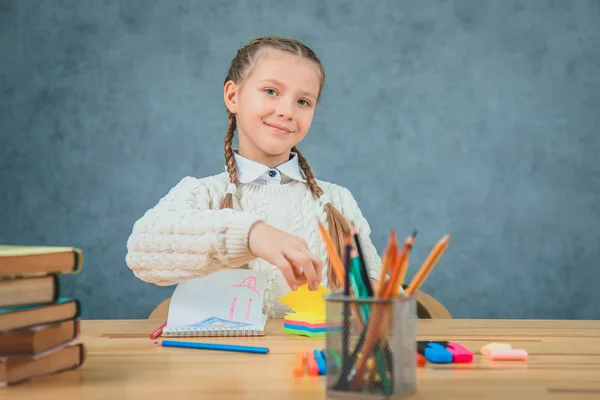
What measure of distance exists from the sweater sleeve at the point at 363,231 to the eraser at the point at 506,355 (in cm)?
57

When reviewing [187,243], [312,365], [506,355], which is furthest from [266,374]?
[187,243]

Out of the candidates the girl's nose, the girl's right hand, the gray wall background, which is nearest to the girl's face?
the girl's nose

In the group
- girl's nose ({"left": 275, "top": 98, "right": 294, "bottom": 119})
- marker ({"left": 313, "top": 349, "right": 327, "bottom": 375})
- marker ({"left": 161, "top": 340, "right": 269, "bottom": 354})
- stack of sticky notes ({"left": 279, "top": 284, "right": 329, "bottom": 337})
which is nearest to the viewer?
marker ({"left": 313, "top": 349, "right": 327, "bottom": 375})

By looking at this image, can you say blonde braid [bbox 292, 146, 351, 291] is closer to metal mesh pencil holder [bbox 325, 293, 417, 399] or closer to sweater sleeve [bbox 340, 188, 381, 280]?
sweater sleeve [bbox 340, 188, 381, 280]

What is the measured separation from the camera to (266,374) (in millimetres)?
814

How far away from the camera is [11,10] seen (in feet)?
8.55

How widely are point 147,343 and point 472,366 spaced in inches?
17.1

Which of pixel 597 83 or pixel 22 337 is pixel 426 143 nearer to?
pixel 597 83

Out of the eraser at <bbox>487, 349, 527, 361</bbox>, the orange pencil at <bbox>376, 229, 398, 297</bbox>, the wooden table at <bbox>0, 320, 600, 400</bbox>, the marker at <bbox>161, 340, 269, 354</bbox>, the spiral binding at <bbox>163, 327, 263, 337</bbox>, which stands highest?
the orange pencil at <bbox>376, 229, 398, 297</bbox>

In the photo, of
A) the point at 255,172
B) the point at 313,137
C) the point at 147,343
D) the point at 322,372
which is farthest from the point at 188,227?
the point at 313,137

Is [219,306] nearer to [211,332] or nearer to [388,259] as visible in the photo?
[211,332]

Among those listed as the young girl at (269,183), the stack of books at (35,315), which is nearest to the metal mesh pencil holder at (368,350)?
the stack of books at (35,315)

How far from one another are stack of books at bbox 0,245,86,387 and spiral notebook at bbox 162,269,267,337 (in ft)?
0.94

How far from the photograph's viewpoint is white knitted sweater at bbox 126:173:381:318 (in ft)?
3.78
